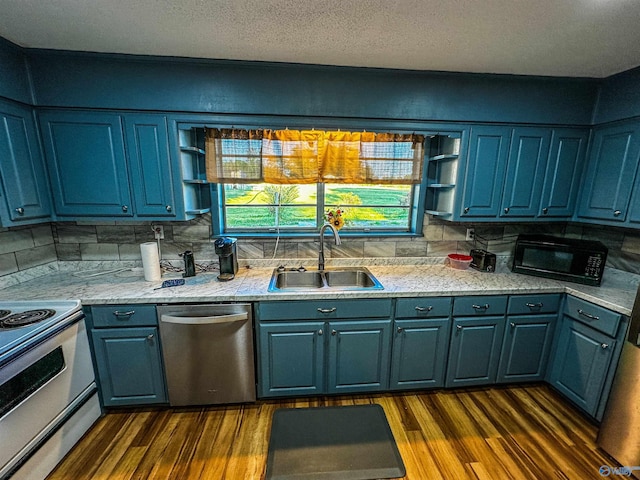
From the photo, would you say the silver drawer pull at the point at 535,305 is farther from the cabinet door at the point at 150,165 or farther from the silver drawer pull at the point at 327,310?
the cabinet door at the point at 150,165

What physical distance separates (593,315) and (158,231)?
3.24 metres

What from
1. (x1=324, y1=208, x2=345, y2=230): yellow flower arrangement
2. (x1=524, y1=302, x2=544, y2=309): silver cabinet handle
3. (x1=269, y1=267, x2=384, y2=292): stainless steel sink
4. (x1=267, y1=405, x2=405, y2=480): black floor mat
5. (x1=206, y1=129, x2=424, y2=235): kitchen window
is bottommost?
(x1=267, y1=405, x2=405, y2=480): black floor mat

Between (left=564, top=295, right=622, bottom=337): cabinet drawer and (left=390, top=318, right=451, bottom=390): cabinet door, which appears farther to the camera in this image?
(left=390, top=318, right=451, bottom=390): cabinet door

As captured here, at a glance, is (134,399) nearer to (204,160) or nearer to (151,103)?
(204,160)

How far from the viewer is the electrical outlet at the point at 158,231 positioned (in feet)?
7.09

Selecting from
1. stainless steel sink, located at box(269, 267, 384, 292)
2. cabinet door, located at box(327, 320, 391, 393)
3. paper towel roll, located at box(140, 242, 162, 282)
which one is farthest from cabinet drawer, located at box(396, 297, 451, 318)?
paper towel roll, located at box(140, 242, 162, 282)

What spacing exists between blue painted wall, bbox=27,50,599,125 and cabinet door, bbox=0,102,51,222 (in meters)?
0.19

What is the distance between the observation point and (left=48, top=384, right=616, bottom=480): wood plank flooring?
1.48 m

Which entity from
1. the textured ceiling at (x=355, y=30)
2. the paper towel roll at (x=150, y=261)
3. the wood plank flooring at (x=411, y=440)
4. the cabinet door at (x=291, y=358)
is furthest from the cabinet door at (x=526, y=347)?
the paper towel roll at (x=150, y=261)

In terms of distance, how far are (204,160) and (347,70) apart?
1.32m

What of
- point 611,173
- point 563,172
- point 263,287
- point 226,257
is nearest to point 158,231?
point 226,257

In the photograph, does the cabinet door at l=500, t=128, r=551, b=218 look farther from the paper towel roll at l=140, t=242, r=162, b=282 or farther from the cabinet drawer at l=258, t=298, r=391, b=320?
the paper towel roll at l=140, t=242, r=162, b=282

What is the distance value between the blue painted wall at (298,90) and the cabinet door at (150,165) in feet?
0.43

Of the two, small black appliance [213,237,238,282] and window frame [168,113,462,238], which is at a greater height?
window frame [168,113,462,238]
